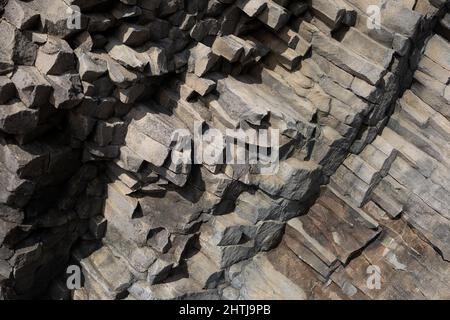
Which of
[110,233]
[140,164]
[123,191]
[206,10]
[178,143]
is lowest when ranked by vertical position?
[110,233]

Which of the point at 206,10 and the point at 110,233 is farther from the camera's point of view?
the point at 110,233

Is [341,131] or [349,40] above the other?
[349,40]

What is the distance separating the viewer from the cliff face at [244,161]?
10047 mm

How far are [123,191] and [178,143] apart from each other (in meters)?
1.89

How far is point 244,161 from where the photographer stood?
1055 cm

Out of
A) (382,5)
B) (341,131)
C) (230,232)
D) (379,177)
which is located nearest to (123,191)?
(230,232)

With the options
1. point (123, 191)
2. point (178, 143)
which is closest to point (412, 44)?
point (178, 143)

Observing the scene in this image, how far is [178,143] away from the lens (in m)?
10.1

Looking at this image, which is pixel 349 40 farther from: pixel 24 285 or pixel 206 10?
pixel 24 285

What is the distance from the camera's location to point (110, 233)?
37.4ft

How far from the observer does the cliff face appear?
10047mm

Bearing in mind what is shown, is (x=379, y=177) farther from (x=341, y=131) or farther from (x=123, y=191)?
(x=123, y=191)
